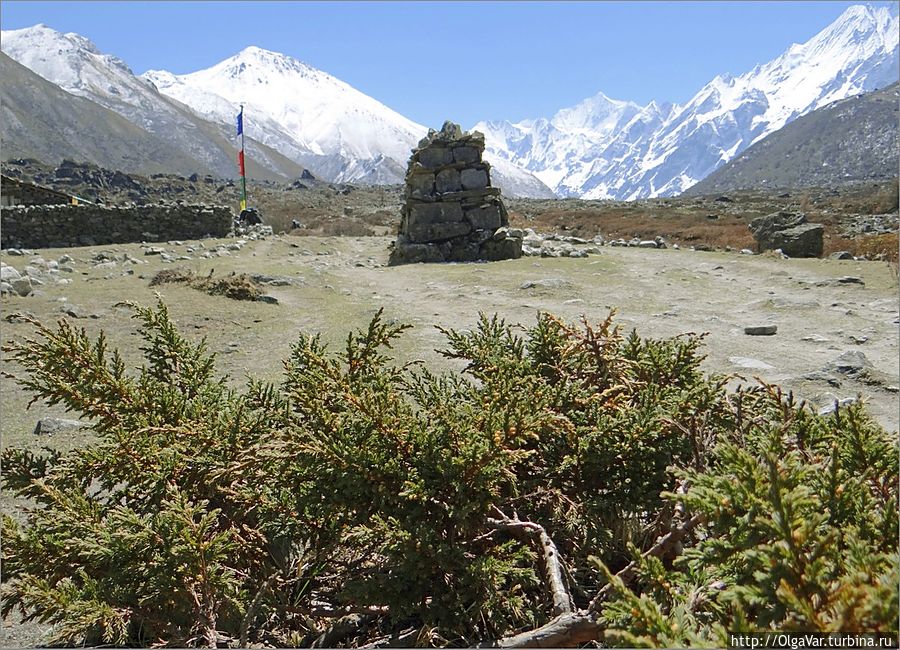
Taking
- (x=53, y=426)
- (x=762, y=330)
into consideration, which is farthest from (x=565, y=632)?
(x=762, y=330)

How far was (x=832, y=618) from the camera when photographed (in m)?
1.19

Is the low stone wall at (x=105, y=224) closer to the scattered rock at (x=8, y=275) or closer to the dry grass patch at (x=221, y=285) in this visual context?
the scattered rock at (x=8, y=275)

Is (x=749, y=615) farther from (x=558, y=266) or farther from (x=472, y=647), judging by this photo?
(x=558, y=266)

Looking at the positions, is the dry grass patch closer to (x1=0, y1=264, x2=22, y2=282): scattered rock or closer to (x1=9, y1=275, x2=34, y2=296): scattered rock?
(x1=9, y1=275, x2=34, y2=296): scattered rock

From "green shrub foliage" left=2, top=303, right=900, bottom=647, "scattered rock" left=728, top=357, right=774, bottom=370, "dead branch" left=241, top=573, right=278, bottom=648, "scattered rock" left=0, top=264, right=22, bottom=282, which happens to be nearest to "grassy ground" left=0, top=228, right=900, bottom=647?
"scattered rock" left=728, top=357, right=774, bottom=370

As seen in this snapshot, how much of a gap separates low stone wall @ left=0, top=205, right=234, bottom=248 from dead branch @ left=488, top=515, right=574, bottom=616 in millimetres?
22771

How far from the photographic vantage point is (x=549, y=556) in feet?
6.20

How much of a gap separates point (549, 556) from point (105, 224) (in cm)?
2495

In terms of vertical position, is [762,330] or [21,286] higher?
[762,330]

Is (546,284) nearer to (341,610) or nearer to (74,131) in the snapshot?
(341,610)

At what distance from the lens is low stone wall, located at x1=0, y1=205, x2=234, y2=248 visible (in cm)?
2133

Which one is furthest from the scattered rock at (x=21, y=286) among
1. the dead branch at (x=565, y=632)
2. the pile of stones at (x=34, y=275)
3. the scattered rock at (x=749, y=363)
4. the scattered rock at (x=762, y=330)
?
the dead branch at (x=565, y=632)

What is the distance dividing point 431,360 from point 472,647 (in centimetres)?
539

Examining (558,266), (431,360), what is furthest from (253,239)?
(431,360)
